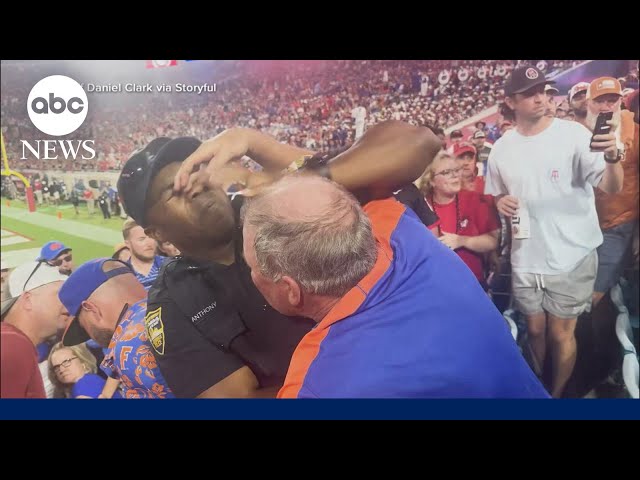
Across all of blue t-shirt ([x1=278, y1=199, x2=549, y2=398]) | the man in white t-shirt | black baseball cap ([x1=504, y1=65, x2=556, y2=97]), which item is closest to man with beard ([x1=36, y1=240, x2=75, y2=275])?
blue t-shirt ([x1=278, y1=199, x2=549, y2=398])

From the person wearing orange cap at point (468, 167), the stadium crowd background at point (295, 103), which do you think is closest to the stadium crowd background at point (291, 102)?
the stadium crowd background at point (295, 103)

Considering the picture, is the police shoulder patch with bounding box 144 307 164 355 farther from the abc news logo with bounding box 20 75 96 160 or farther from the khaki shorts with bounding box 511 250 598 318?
the khaki shorts with bounding box 511 250 598 318

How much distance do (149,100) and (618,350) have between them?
8.22 ft

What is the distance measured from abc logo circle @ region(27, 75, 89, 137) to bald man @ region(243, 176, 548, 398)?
0.93m

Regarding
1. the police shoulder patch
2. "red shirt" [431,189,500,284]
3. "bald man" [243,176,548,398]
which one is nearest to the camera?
"bald man" [243,176,548,398]

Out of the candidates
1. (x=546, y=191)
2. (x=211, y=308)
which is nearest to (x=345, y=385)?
(x=211, y=308)

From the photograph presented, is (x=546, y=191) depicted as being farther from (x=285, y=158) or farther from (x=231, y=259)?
(x=231, y=259)

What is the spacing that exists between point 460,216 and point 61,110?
1.92m

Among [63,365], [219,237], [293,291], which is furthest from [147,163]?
[63,365]

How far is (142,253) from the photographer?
251 cm

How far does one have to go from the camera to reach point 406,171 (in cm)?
247

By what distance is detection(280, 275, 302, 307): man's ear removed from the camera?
2324 mm

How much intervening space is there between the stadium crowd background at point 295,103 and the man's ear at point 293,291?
0.56 m

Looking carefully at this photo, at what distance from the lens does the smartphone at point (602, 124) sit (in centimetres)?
247
